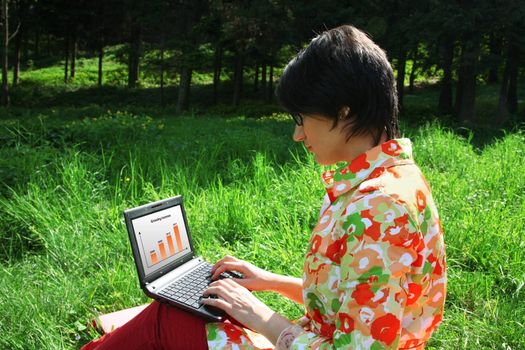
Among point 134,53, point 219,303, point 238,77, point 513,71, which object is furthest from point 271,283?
point 134,53

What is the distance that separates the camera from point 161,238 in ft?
6.06

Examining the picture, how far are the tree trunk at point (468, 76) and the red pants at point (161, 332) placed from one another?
12589 millimetres

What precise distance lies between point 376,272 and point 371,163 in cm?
26

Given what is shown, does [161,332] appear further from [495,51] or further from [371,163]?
[495,51]

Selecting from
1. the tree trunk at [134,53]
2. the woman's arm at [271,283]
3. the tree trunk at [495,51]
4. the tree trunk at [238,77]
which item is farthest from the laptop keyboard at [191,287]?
the tree trunk at [238,77]

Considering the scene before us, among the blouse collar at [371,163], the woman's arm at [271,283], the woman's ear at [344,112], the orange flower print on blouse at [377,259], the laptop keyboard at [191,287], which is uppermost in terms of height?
the woman's ear at [344,112]

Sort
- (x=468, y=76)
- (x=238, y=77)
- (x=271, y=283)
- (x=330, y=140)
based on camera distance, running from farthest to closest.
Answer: (x=238, y=77), (x=468, y=76), (x=271, y=283), (x=330, y=140)

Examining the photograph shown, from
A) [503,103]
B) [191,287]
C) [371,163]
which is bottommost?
[503,103]

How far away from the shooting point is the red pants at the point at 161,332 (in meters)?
1.50

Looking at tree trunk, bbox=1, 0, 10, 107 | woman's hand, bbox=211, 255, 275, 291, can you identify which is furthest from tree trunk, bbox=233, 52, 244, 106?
woman's hand, bbox=211, 255, 275, 291

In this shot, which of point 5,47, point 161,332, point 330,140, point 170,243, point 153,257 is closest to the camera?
point 330,140

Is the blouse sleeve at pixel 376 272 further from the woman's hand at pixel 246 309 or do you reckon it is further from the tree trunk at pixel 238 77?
the tree trunk at pixel 238 77

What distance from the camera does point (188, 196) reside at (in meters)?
3.99

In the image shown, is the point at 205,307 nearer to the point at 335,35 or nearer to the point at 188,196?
the point at 335,35
